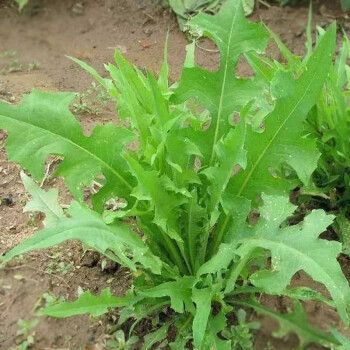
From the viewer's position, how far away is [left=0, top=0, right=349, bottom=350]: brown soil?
6.00ft

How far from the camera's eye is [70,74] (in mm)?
3189

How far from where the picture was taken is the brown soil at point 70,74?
1.83m

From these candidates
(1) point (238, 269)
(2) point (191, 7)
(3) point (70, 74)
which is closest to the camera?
(1) point (238, 269)

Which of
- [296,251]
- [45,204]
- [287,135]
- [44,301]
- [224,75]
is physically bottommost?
[44,301]

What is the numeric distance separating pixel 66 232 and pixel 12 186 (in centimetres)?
97

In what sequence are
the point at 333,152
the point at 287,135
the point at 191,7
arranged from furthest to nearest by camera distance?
the point at 191,7 < the point at 333,152 < the point at 287,135

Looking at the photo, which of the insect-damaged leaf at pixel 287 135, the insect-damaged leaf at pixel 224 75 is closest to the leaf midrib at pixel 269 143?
the insect-damaged leaf at pixel 287 135

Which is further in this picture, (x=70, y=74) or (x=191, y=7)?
(x=191, y=7)

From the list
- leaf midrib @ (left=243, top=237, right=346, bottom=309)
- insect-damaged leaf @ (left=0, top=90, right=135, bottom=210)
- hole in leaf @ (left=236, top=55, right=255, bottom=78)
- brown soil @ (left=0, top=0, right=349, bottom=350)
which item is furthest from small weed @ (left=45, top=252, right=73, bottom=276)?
hole in leaf @ (left=236, top=55, right=255, bottom=78)

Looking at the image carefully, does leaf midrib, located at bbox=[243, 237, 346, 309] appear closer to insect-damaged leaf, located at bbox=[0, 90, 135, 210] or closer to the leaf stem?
the leaf stem

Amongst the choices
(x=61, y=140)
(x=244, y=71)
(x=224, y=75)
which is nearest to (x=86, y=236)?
(x=61, y=140)

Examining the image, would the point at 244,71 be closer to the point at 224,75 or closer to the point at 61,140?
the point at 224,75

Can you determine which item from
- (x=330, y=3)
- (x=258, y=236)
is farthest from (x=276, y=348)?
(x=330, y=3)

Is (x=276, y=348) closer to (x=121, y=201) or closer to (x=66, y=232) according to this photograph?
(x=66, y=232)
